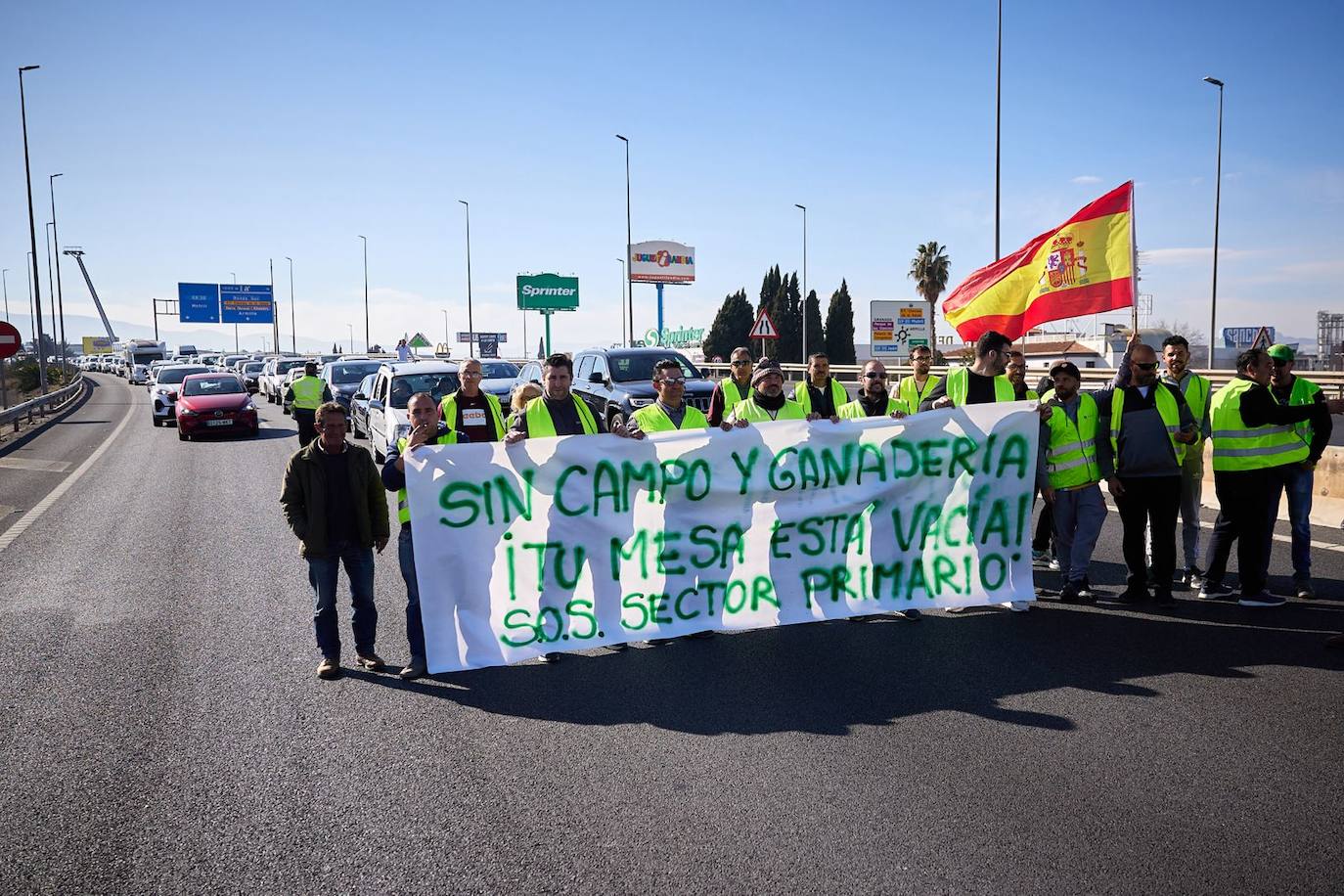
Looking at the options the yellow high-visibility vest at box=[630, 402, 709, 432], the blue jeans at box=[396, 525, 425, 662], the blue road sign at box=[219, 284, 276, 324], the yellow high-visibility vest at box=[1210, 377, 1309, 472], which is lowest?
the blue jeans at box=[396, 525, 425, 662]

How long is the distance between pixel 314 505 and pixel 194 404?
58.8 ft

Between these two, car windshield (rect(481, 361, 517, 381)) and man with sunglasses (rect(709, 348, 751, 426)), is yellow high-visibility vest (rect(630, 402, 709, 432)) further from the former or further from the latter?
car windshield (rect(481, 361, 517, 381))

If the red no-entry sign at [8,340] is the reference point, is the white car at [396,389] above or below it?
below

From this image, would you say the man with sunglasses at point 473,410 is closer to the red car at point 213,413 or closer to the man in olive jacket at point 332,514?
the man in olive jacket at point 332,514

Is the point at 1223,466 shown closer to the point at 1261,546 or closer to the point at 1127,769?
the point at 1261,546

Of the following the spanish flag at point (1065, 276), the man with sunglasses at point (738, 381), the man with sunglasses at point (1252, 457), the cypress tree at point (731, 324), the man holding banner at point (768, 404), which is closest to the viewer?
the man with sunglasses at point (1252, 457)

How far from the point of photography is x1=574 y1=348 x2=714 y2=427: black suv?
16.2 meters

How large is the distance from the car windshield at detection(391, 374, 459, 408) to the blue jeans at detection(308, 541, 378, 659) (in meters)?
9.71

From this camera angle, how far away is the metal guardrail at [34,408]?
74.8ft

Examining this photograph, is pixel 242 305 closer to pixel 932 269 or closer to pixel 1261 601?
pixel 932 269

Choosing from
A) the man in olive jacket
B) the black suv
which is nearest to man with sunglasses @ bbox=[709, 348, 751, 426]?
the man in olive jacket

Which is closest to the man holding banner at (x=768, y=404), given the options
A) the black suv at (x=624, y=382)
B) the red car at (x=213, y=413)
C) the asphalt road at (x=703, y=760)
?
the asphalt road at (x=703, y=760)

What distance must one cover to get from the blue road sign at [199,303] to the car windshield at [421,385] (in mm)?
68204

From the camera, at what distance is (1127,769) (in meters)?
4.24
